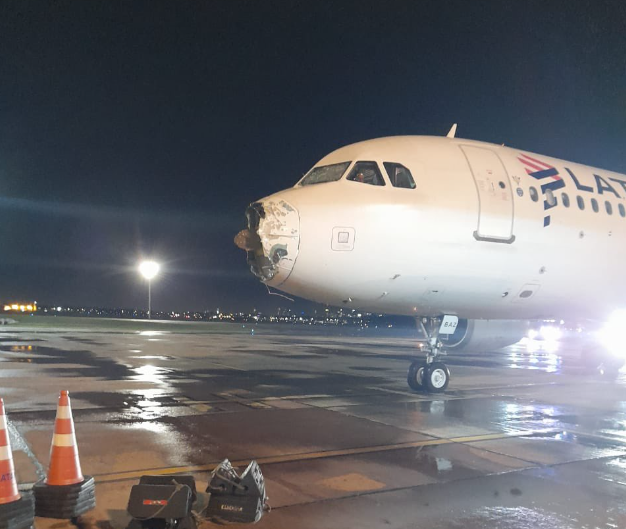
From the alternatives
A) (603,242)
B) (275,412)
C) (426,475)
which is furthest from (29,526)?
(603,242)

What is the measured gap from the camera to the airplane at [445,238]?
9766 millimetres

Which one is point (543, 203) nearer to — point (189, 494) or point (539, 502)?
point (539, 502)

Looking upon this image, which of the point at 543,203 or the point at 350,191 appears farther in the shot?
the point at 543,203

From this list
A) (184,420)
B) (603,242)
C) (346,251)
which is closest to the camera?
(184,420)

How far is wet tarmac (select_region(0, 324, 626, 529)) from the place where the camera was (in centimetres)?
544

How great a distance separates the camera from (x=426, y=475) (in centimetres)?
645

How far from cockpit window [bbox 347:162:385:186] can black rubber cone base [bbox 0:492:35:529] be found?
7.25m

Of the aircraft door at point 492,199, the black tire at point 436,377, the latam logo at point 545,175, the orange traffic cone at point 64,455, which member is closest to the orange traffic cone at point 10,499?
the orange traffic cone at point 64,455

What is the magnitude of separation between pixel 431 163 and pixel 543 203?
254 cm

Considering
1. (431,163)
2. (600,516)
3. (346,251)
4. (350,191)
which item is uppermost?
(431,163)

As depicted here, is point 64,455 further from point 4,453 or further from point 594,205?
point 594,205

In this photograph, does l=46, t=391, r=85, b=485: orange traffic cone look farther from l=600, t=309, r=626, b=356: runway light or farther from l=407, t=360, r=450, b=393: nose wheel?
l=600, t=309, r=626, b=356: runway light

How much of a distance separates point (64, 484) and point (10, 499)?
0.46 m

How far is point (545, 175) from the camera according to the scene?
40.1 ft
